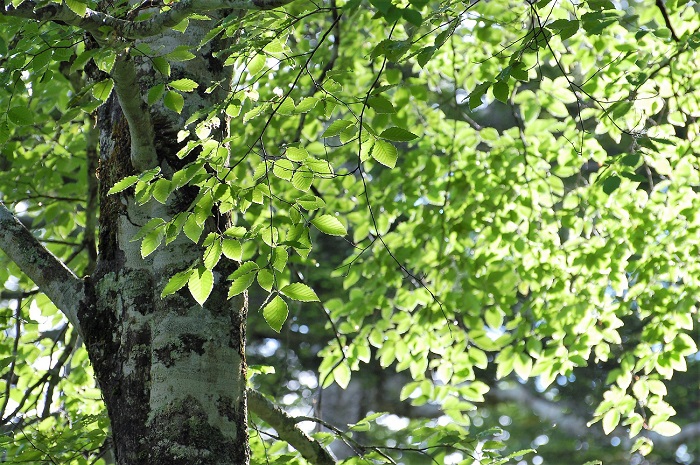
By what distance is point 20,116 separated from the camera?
2.16 meters

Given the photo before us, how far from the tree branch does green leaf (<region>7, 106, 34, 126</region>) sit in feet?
3.62

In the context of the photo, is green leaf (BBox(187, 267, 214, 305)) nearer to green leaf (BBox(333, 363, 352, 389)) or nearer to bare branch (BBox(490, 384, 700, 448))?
green leaf (BBox(333, 363, 352, 389))

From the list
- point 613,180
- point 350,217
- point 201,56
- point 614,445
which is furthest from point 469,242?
point 614,445

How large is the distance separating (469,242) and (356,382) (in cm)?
523

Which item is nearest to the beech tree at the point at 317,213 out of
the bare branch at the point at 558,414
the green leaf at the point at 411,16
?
the green leaf at the point at 411,16

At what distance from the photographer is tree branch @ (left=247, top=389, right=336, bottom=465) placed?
101 inches

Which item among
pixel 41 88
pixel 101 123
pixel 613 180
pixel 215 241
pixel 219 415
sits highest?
pixel 41 88

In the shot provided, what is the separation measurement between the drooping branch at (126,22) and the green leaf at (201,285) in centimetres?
60

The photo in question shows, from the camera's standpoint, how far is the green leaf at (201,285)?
72.9 inches

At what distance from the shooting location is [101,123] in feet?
7.94

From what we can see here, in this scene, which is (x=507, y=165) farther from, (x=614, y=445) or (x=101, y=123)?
(x=614, y=445)

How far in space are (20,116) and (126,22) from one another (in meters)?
0.54

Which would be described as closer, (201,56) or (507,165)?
(201,56)

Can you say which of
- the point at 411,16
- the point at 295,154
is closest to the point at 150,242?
the point at 295,154
